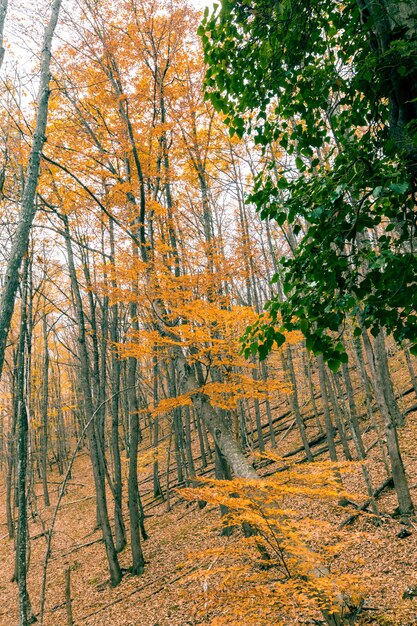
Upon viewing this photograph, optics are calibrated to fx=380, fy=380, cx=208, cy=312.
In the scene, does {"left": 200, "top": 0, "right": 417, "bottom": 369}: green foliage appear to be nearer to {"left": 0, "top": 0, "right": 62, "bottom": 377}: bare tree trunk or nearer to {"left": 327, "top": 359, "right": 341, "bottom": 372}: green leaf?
{"left": 327, "top": 359, "right": 341, "bottom": 372}: green leaf

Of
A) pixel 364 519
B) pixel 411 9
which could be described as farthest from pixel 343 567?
pixel 411 9

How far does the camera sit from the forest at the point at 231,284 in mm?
2465

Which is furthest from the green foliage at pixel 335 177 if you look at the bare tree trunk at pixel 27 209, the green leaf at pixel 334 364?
the bare tree trunk at pixel 27 209

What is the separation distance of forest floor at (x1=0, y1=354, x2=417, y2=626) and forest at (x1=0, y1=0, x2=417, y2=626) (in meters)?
0.06

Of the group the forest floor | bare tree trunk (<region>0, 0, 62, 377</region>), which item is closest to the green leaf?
the forest floor

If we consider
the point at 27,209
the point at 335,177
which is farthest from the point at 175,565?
the point at 335,177

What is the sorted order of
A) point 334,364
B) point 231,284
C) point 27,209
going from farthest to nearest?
1. point 231,284
2. point 27,209
3. point 334,364

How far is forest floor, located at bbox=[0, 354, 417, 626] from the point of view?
16.0ft

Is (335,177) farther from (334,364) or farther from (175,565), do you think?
(175,565)

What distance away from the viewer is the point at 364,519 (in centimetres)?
734

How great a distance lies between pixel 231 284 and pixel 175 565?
22.6ft

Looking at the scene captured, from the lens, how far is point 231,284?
1027 cm

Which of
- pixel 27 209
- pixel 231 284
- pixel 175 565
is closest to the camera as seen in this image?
pixel 27 209

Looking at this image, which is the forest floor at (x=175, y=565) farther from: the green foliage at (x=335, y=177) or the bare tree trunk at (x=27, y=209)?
the bare tree trunk at (x=27, y=209)
